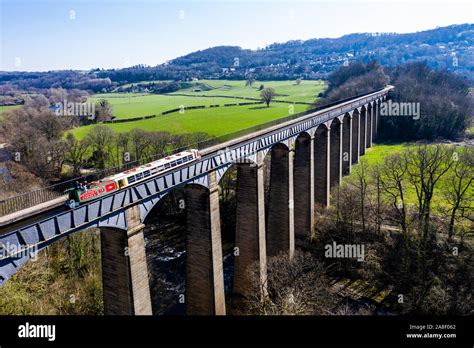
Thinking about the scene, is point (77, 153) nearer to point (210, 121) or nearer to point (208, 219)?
point (210, 121)

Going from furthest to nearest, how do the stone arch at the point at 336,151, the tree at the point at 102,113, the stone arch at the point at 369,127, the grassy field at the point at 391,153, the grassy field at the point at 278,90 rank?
1. the grassy field at the point at 278,90
2. the tree at the point at 102,113
3. the stone arch at the point at 369,127
4. the stone arch at the point at 336,151
5. the grassy field at the point at 391,153

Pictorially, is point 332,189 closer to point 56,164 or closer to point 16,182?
point 16,182

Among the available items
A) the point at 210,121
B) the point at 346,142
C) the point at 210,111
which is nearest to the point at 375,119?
the point at 346,142

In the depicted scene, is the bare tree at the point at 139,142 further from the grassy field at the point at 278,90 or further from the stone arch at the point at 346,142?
the grassy field at the point at 278,90

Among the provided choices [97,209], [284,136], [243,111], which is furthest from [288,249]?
[243,111]

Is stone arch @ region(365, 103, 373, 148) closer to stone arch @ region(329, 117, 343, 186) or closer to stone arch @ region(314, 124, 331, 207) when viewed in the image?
stone arch @ region(329, 117, 343, 186)

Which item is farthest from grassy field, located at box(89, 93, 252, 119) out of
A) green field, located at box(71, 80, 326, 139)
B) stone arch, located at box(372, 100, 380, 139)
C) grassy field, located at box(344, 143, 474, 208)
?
grassy field, located at box(344, 143, 474, 208)

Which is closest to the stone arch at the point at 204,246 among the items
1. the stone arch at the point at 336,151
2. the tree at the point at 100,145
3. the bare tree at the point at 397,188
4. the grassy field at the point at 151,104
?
the bare tree at the point at 397,188
